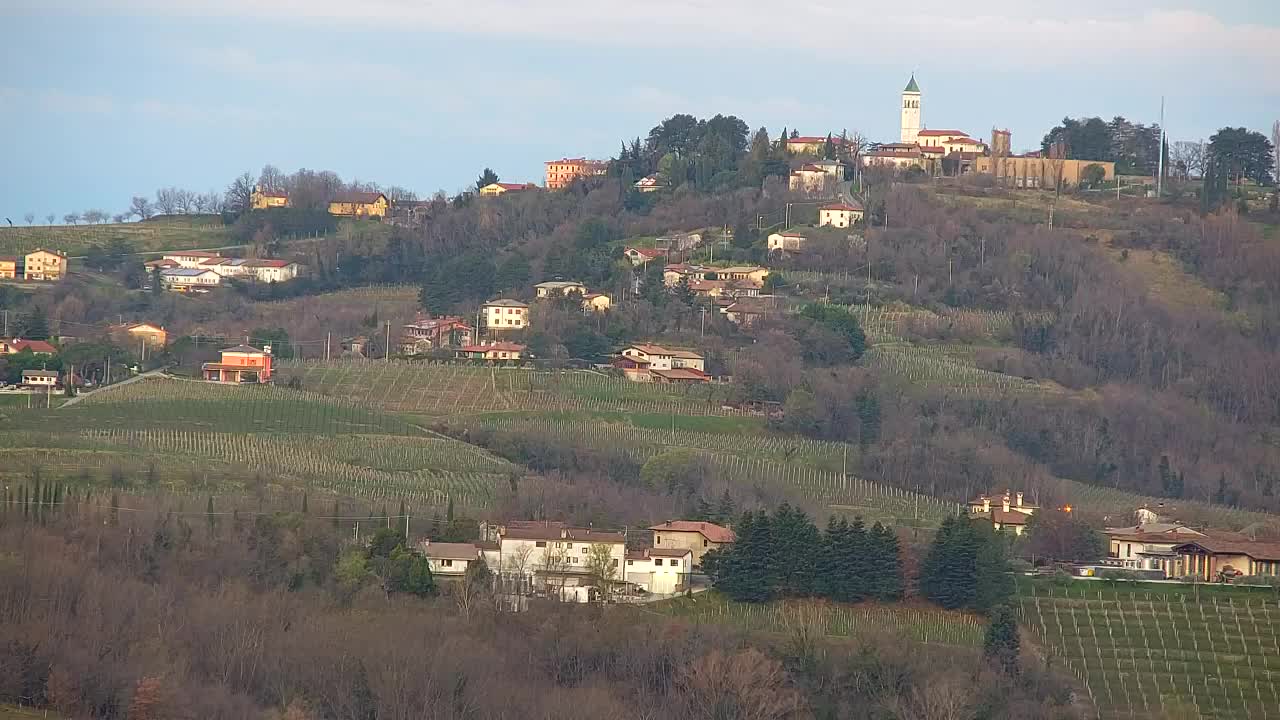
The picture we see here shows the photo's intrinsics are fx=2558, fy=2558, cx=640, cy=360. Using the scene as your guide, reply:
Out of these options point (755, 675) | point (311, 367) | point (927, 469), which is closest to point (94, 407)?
point (311, 367)

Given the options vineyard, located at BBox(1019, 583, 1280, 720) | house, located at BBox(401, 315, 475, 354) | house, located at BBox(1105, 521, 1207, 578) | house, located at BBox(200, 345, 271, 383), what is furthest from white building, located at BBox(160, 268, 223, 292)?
vineyard, located at BBox(1019, 583, 1280, 720)

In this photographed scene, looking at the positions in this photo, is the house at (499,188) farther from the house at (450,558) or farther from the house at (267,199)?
the house at (450,558)

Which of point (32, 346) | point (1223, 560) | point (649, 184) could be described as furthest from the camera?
point (649, 184)

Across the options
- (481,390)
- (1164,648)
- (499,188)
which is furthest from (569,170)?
(1164,648)

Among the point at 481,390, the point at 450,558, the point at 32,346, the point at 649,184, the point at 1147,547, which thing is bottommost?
the point at 1147,547

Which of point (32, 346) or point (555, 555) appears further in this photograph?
point (32, 346)

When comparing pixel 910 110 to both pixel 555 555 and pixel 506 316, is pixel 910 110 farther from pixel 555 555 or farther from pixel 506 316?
pixel 555 555

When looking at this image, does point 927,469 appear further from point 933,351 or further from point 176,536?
point 176,536
